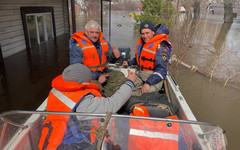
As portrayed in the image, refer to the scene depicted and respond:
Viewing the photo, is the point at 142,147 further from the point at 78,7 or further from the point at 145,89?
the point at 78,7

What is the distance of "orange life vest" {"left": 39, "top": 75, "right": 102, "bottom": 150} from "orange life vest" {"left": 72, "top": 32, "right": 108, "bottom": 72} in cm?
132

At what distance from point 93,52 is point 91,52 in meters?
0.04

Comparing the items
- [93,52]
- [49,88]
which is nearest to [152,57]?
[93,52]

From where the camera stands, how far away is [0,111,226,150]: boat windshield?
51.2 inches

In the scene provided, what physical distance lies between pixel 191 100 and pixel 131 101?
332 cm

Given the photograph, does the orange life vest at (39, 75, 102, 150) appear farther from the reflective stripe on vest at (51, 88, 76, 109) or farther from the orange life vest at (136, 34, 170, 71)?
the orange life vest at (136, 34, 170, 71)

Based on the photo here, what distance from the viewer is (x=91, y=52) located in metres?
2.73

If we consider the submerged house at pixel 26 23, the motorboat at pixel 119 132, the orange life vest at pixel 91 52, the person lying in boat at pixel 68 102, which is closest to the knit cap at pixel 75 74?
the person lying in boat at pixel 68 102

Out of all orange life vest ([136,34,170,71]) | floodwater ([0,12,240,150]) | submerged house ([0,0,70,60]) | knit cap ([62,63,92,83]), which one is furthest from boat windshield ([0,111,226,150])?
submerged house ([0,0,70,60])

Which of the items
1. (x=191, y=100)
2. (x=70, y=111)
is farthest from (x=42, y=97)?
(x=191, y=100)

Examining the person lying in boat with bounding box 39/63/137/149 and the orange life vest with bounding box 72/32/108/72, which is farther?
the orange life vest with bounding box 72/32/108/72

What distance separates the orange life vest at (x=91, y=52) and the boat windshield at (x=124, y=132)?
4.73ft

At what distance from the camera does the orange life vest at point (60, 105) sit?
1306mm

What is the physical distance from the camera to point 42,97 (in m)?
3.96
